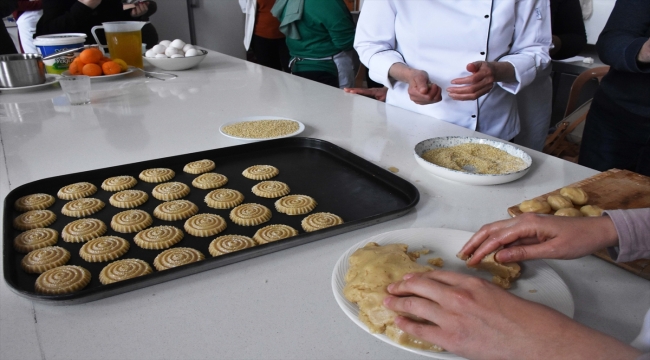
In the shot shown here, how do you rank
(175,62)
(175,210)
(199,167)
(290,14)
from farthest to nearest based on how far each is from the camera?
1. (290,14)
2. (175,62)
3. (199,167)
4. (175,210)

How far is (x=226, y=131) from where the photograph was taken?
1.54m

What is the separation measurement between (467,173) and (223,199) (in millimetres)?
592

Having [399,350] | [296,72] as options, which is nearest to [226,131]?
[399,350]

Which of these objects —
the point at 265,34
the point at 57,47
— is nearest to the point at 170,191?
the point at 57,47

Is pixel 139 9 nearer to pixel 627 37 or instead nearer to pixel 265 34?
pixel 265 34

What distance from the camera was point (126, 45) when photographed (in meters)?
2.45

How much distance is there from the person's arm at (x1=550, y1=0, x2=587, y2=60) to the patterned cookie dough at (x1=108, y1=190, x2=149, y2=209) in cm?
243

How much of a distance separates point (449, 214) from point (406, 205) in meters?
0.10

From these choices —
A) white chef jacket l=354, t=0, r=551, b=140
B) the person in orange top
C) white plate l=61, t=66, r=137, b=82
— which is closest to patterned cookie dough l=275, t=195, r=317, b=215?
white chef jacket l=354, t=0, r=551, b=140

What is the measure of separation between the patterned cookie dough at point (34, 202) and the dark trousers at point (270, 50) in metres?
3.96

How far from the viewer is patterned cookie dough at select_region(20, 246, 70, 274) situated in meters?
0.83

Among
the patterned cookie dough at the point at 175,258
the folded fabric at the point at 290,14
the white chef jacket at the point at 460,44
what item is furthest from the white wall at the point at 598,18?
the patterned cookie dough at the point at 175,258

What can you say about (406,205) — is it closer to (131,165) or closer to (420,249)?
(420,249)

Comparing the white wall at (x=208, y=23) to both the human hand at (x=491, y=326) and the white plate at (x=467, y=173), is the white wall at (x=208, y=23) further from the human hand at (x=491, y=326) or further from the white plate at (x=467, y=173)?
the human hand at (x=491, y=326)
